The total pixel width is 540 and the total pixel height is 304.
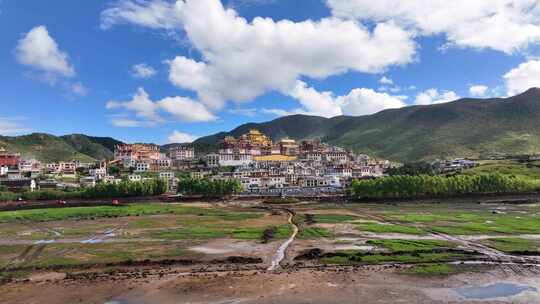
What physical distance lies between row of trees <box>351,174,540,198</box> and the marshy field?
163 feet

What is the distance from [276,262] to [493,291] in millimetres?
17107

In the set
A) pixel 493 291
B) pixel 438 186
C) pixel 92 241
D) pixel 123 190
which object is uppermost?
pixel 123 190

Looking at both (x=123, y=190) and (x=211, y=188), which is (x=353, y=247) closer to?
(x=211, y=188)

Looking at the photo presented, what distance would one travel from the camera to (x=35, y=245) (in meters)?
48.6

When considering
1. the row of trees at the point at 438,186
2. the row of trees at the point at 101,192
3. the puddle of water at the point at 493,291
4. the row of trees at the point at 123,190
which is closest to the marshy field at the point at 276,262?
the puddle of water at the point at 493,291

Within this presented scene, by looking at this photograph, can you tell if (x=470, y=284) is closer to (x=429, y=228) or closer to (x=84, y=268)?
(x=429, y=228)

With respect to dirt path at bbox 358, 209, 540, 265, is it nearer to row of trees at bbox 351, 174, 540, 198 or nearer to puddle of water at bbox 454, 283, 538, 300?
puddle of water at bbox 454, 283, 538, 300

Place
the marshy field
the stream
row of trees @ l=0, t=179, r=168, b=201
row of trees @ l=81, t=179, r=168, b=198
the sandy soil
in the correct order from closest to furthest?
the sandy soil
the marshy field
the stream
row of trees @ l=0, t=179, r=168, b=201
row of trees @ l=81, t=179, r=168, b=198

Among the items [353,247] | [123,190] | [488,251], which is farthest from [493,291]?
[123,190]

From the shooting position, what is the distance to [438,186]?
114000 mm

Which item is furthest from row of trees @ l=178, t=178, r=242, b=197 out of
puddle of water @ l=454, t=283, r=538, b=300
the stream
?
puddle of water @ l=454, t=283, r=538, b=300

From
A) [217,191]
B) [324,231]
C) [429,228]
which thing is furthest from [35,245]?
[217,191]

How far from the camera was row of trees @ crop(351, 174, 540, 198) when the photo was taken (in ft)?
374

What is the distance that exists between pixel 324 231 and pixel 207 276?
2510cm
